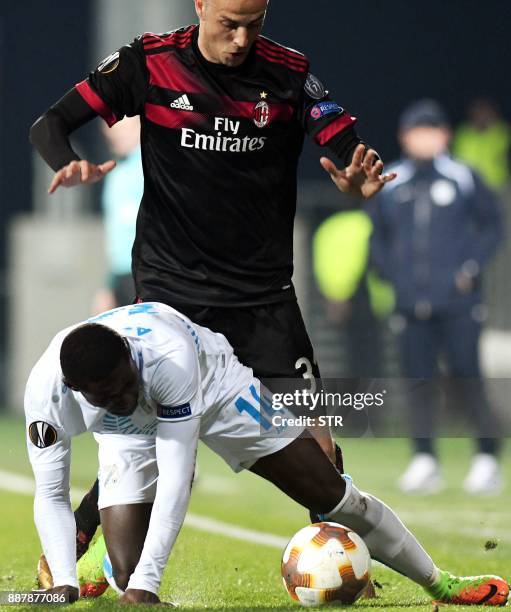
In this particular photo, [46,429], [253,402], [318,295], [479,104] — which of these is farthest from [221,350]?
[479,104]

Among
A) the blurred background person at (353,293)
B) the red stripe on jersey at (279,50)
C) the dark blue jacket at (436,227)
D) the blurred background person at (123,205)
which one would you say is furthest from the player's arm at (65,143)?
the blurred background person at (353,293)

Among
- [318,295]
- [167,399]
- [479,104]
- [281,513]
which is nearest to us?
[167,399]

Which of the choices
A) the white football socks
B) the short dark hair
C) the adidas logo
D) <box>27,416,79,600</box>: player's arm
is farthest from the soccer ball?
the adidas logo

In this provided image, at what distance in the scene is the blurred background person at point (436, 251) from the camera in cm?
1213

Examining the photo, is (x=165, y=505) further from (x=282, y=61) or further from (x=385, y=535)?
(x=282, y=61)

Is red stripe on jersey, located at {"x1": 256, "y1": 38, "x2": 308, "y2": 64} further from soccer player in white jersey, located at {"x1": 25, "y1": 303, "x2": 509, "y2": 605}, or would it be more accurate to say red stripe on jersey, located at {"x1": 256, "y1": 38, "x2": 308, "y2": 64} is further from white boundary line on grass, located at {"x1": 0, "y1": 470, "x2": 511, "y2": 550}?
white boundary line on grass, located at {"x1": 0, "y1": 470, "x2": 511, "y2": 550}

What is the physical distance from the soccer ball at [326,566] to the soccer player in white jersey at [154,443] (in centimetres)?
8

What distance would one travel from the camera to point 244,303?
7.10 metres

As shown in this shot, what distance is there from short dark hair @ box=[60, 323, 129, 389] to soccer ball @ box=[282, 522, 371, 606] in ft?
3.94

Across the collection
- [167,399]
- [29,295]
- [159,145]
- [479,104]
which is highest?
[159,145]

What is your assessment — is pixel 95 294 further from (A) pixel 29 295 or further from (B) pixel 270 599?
(B) pixel 270 599

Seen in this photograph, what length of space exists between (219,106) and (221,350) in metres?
0.96

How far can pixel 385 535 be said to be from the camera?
6.91m

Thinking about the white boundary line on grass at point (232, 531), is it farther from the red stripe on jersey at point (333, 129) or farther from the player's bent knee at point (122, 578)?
the red stripe on jersey at point (333, 129)
